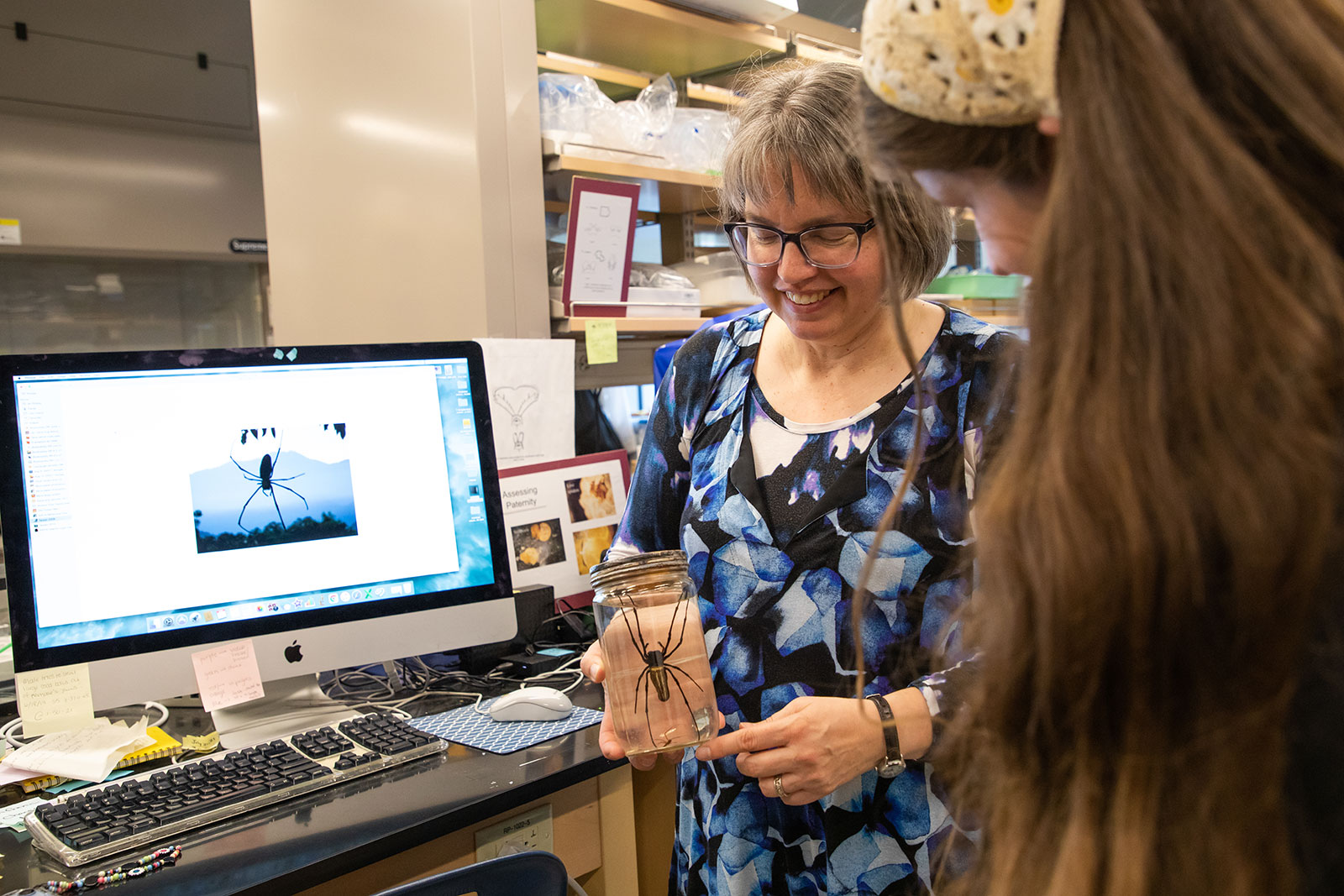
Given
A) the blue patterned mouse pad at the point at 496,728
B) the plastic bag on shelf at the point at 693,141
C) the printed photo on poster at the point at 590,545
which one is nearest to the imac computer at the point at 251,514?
the blue patterned mouse pad at the point at 496,728

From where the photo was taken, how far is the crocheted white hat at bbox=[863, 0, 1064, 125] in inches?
17.8

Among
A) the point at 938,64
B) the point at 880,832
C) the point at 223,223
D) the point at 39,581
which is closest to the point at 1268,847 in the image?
the point at 938,64

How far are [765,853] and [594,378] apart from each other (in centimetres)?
152

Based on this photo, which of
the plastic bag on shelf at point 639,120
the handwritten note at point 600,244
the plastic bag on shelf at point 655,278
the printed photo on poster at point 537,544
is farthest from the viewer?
the plastic bag on shelf at point 655,278

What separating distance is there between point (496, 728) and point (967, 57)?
1179 mm

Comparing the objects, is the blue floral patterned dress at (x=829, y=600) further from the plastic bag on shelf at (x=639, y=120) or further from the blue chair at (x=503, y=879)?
the plastic bag on shelf at (x=639, y=120)

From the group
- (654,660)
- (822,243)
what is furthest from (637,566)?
(822,243)

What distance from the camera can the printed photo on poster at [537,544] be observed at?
1816 mm

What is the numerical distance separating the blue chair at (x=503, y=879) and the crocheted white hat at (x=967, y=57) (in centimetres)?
69

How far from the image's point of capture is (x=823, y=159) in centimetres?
114

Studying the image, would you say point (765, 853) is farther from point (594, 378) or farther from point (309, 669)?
point (594, 378)

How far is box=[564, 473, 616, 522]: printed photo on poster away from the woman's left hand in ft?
3.05

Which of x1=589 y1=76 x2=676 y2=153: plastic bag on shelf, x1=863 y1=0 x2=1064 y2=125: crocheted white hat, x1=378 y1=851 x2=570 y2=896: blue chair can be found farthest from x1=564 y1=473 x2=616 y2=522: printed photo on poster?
x1=863 y1=0 x2=1064 y2=125: crocheted white hat

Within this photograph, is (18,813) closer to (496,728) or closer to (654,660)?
(496,728)
